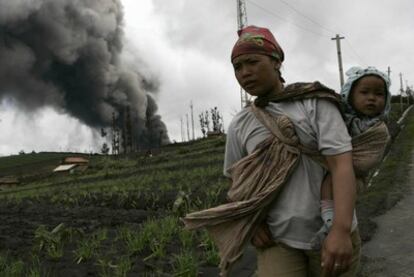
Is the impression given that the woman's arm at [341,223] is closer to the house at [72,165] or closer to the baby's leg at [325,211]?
the baby's leg at [325,211]

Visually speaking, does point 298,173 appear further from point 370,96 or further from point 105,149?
point 105,149

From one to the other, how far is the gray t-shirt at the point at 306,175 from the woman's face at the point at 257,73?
114 mm

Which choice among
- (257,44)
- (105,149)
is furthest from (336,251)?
(105,149)

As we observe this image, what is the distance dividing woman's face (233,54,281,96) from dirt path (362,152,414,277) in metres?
3.58

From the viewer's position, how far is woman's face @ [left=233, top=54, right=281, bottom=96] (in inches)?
87.2

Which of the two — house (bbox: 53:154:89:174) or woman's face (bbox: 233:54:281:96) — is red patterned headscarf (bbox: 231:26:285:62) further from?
house (bbox: 53:154:89:174)

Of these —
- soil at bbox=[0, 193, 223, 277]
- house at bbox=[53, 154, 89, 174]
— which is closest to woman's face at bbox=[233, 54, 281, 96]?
soil at bbox=[0, 193, 223, 277]

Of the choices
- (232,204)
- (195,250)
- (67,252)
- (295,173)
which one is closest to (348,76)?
(295,173)

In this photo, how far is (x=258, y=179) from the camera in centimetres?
218

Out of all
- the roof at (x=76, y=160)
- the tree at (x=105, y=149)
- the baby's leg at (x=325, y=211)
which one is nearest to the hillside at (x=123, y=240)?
the baby's leg at (x=325, y=211)

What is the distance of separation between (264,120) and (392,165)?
1455cm

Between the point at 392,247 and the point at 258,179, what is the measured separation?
15.7ft

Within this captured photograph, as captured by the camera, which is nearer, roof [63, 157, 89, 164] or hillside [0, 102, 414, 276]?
hillside [0, 102, 414, 276]

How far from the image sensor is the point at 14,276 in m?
4.75
